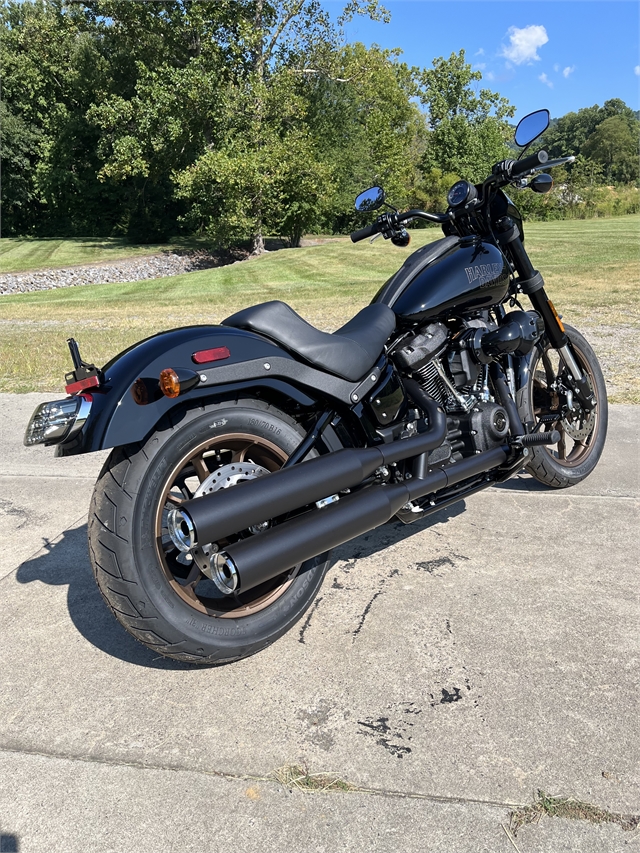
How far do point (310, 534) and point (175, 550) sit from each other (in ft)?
1.80

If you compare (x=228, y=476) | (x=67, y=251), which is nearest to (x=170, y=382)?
(x=228, y=476)

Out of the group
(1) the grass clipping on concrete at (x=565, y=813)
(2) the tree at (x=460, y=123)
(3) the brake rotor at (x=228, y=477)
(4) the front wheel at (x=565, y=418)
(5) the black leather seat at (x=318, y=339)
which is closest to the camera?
(1) the grass clipping on concrete at (x=565, y=813)

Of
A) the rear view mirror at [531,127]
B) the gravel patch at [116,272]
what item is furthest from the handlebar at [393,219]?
the gravel patch at [116,272]

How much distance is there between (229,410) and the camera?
2379 millimetres

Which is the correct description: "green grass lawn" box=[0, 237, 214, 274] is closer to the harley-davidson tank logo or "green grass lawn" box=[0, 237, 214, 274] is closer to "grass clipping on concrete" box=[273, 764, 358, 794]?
the harley-davidson tank logo

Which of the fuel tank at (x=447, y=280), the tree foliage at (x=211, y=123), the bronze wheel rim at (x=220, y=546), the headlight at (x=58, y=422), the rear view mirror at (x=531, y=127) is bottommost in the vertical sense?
the bronze wheel rim at (x=220, y=546)

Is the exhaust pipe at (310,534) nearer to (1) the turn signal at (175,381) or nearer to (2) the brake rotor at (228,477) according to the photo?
(2) the brake rotor at (228,477)

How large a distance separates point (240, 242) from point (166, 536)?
99.5ft

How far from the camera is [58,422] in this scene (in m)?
2.14

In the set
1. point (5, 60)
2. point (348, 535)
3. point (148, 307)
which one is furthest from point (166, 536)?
point (5, 60)

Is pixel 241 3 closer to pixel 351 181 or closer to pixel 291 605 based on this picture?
pixel 351 181

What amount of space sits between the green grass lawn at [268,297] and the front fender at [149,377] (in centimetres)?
447

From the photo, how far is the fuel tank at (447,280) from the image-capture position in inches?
118

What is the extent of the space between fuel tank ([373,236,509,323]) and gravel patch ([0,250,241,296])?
19.7 m
